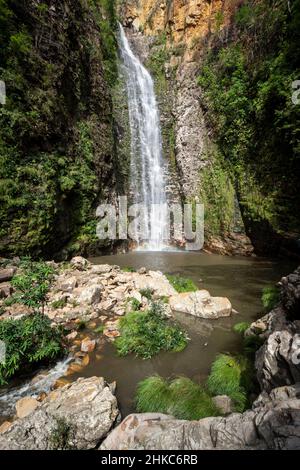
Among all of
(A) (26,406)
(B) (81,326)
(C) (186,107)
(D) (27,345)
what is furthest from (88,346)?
(C) (186,107)

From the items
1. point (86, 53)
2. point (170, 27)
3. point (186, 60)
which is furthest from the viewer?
point (170, 27)

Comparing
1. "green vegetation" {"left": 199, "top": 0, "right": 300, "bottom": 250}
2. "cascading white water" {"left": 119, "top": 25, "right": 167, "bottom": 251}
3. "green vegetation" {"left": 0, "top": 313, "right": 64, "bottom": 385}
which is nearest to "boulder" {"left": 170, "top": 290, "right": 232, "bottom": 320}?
"green vegetation" {"left": 0, "top": 313, "right": 64, "bottom": 385}

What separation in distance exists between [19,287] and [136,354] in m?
3.56

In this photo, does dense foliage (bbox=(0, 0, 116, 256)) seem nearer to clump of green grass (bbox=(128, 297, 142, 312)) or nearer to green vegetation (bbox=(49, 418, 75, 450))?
clump of green grass (bbox=(128, 297, 142, 312))

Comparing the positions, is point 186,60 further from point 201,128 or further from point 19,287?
point 19,287

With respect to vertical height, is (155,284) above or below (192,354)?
above

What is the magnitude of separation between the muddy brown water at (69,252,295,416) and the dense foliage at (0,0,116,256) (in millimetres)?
4427

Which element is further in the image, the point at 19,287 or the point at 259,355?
the point at 19,287

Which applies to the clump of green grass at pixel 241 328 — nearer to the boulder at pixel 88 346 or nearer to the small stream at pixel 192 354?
the small stream at pixel 192 354

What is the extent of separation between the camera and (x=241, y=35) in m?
13.3

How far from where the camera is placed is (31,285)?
20.1 ft

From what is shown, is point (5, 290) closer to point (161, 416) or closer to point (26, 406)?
point (26, 406)

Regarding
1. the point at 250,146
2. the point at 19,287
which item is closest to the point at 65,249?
the point at 19,287

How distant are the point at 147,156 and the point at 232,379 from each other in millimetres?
16962
